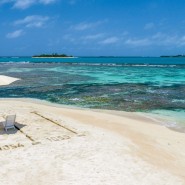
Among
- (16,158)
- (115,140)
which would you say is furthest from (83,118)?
(16,158)

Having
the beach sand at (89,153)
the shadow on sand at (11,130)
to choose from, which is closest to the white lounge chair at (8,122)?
the shadow on sand at (11,130)

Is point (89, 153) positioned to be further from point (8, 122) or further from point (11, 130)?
point (8, 122)

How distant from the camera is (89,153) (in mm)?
11336

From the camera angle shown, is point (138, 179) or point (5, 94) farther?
point (5, 94)

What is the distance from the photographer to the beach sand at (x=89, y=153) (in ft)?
30.8

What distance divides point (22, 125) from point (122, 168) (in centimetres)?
685

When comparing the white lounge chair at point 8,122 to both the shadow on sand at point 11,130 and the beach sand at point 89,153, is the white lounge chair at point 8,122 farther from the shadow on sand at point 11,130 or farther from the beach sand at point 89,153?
the beach sand at point 89,153

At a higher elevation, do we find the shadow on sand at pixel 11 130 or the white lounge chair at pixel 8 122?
the white lounge chair at pixel 8 122

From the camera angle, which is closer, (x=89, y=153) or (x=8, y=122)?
(x=89, y=153)

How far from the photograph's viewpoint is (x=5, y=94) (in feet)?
100

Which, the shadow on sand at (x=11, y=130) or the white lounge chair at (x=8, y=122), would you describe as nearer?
the shadow on sand at (x=11, y=130)

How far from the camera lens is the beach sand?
938cm

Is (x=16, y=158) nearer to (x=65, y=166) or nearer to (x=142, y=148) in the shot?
(x=65, y=166)


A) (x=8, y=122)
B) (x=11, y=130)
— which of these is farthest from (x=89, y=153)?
(x=8, y=122)
